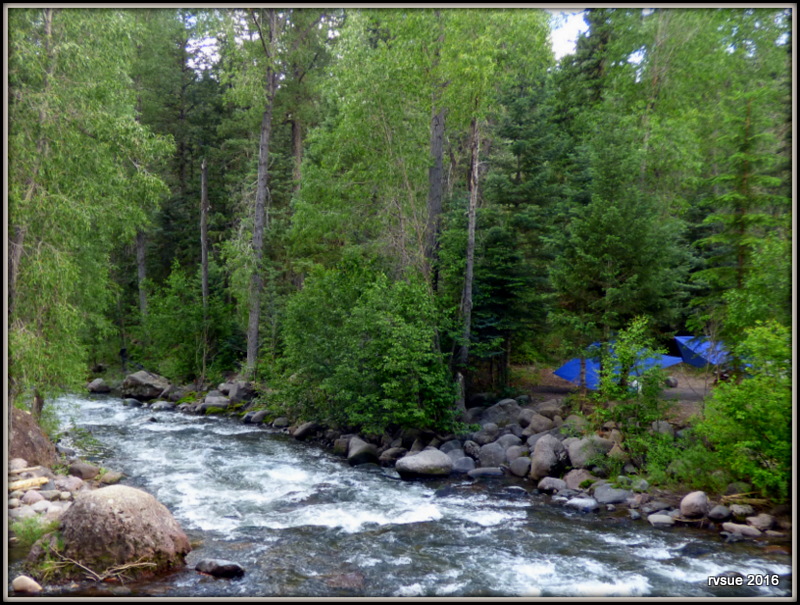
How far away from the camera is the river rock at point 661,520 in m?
10.3

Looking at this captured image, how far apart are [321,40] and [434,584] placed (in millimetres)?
25457

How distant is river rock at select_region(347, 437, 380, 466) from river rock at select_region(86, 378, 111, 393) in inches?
603

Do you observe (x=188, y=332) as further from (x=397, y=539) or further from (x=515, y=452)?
(x=397, y=539)

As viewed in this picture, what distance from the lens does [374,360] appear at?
51.2 ft

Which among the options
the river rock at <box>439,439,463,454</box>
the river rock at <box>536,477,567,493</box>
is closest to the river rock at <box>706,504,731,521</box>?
the river rock at <box>536,477,567,493</box>

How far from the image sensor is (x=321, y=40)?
90.4ft

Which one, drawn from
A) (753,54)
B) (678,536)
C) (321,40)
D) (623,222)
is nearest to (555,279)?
(623,222)

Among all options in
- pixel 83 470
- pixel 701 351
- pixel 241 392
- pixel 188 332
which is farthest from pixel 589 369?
pixel 188 332

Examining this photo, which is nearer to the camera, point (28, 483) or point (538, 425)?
point (28, 483)

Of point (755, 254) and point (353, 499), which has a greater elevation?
point (755, 254)

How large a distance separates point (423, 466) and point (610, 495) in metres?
3.99

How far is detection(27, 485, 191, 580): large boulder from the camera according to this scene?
7.71m

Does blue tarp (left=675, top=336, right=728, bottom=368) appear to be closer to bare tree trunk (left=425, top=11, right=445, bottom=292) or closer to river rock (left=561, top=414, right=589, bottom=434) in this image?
river rock (left=561, top=414, right=589, bottom=434)

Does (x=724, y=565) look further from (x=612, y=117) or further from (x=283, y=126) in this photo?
(x=283, y=126)
